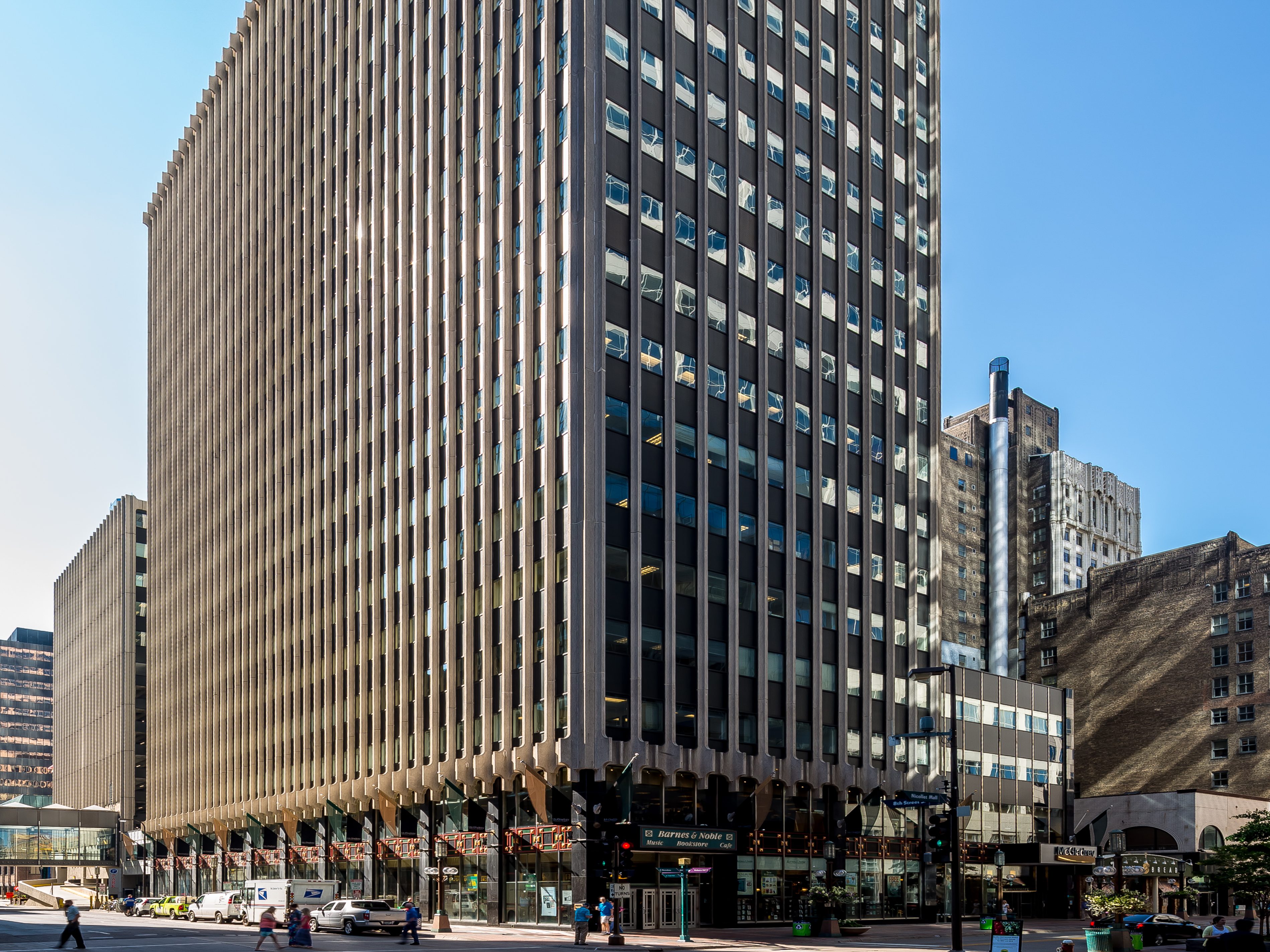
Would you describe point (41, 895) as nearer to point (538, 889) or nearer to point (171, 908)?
point (171, 908)

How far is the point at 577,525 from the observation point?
5722cm

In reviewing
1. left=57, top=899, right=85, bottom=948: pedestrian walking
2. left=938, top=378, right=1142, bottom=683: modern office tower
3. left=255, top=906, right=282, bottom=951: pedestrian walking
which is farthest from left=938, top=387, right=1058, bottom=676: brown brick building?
left=57, top=899, right=85, bottom=948: pedestrian walking

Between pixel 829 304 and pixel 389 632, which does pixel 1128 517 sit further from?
pixel 389 632

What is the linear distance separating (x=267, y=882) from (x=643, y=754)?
24.5m

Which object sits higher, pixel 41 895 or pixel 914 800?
pixel 914 800

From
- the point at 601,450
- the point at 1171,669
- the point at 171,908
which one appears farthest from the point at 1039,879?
the point at 171,908

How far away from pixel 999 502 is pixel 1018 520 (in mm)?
3785

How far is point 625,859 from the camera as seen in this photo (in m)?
45.9

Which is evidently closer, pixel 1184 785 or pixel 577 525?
pixel 577 525

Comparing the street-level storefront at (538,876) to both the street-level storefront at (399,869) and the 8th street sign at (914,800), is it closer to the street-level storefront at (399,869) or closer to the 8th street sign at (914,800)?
the street-level storefront at (399,869)

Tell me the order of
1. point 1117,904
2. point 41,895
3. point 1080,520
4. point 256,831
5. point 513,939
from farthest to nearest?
1. point 1080,520
2. point 41,895
3. point 256,831
4. point 513,939
5. point 1117,904

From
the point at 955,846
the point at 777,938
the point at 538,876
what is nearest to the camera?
the point at 955,846

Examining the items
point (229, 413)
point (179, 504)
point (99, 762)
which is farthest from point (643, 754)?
point (99, 762)

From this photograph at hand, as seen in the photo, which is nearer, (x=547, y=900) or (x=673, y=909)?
(x=547, y=900)
